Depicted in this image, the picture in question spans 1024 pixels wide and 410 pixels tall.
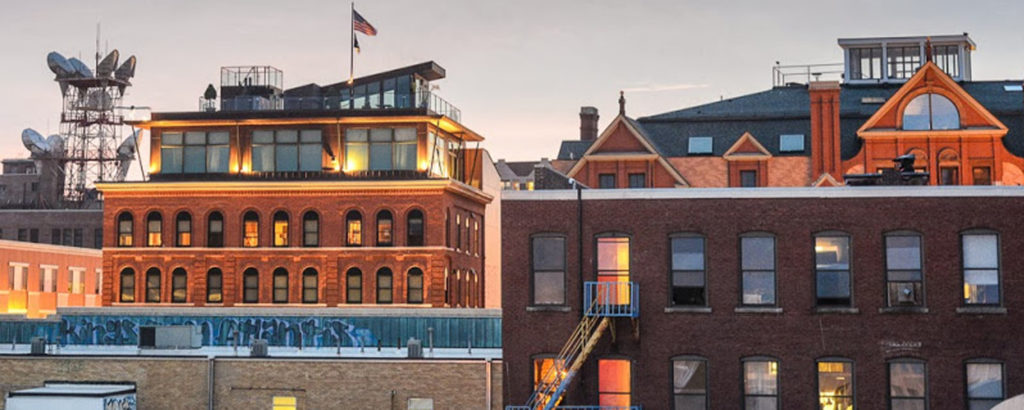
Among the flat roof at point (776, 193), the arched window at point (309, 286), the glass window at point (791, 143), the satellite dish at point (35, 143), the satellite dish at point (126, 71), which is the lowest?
the arched window at point (309, 286)

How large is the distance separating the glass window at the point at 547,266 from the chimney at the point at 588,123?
46688mm

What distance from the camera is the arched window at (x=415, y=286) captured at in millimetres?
82000

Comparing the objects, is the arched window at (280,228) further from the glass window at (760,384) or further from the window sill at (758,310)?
the glass window at (760,384)

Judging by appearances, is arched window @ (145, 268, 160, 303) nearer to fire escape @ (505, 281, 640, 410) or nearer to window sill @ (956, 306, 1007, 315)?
fire escape @ (505, 281, 640, 410)

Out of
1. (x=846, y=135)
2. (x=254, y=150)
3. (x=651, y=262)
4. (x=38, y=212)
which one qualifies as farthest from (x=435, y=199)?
(x=38, y=212)

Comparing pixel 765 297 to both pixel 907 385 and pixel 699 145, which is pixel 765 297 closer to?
pixel 907 385

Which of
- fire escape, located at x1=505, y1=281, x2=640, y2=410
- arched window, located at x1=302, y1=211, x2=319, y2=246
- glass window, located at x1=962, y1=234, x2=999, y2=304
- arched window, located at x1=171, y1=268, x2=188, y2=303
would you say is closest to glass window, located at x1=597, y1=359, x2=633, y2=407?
fire escape, located at x1=505, y1=281, x2=640, y2=410

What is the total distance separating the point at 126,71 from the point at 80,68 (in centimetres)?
405

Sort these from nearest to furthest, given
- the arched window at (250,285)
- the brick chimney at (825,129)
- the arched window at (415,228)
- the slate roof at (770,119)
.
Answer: the brick chimney at (825,129)
the slate roof at (770,119)
the arched window at (415,228)
the arched window at (250,285)

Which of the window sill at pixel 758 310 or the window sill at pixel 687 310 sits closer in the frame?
the window sill at pixel 758 310

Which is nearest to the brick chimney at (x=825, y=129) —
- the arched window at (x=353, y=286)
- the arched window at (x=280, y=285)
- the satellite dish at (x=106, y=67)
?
the arched window at (x=353, y=286)

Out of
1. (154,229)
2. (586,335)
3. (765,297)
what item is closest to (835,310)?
(765,297)

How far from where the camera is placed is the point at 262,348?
169 feet

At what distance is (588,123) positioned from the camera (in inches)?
3703
